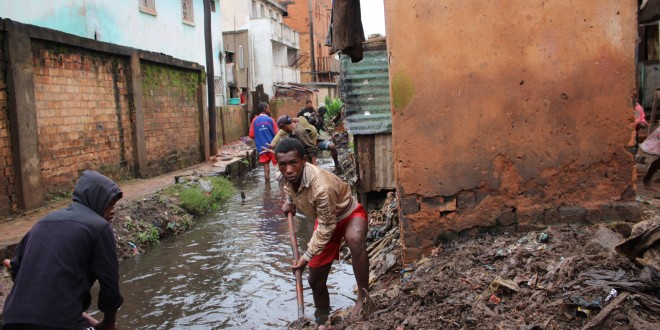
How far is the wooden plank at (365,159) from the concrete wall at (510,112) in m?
2.74

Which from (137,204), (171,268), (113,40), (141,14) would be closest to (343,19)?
(171,268)

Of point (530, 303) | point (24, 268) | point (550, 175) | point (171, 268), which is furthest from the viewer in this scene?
point (171, 268)

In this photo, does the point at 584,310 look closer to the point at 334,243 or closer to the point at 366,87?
the point at 334,243

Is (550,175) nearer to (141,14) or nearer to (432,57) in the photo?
(432,57)

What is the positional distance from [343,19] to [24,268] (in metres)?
3.14

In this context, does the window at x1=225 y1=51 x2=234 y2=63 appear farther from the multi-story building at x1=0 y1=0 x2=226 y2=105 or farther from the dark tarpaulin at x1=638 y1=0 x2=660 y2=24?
the dark tarpaulin at x1=638 y1=0 x2=660 y2=24

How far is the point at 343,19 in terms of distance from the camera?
4859 mm

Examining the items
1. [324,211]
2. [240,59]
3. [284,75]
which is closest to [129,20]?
[324,211]

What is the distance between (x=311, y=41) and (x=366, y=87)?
3630cm

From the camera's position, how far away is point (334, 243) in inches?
182

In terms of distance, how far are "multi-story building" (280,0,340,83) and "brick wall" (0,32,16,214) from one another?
3632 cm

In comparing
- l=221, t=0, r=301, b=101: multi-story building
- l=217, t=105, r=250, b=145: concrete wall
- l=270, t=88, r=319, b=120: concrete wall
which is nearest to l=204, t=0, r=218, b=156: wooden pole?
l=217, t=105, r=250, b=145: concrete wall

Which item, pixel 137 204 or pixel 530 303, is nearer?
pixel 530 303

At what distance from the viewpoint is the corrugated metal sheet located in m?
7.72
